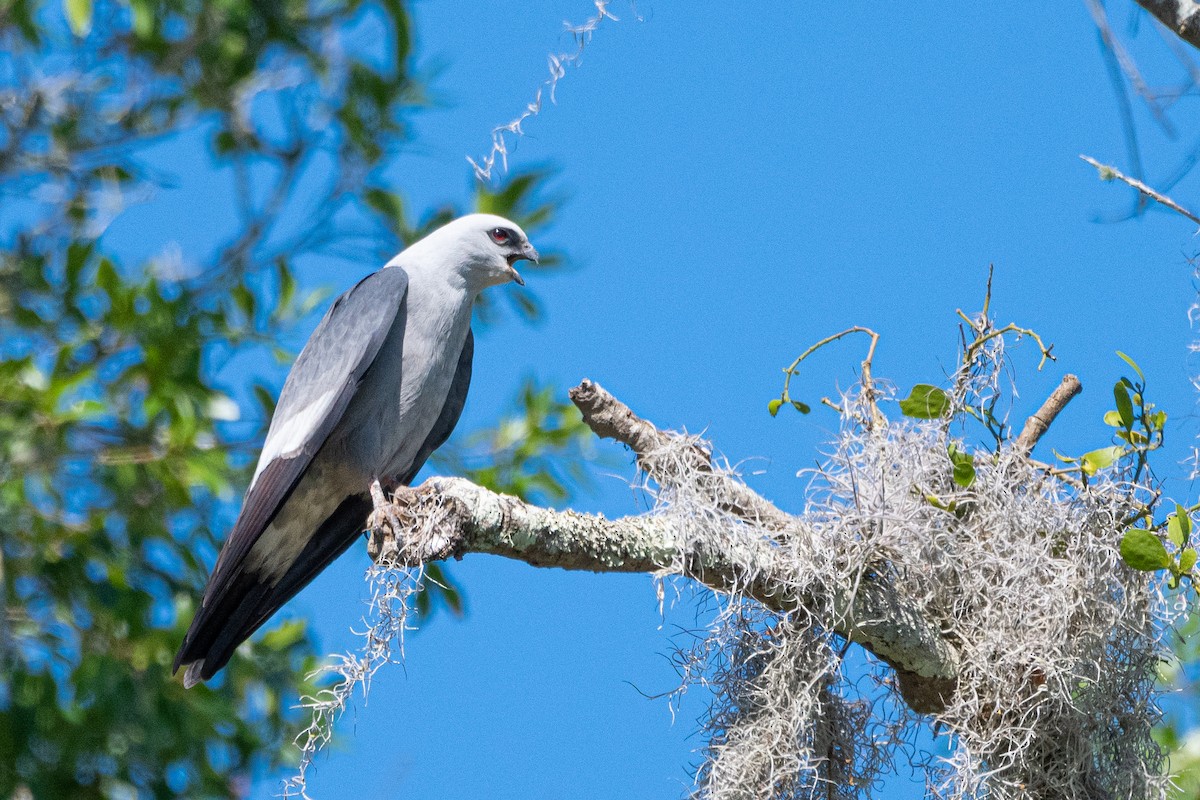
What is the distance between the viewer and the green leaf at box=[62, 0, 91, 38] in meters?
3.33

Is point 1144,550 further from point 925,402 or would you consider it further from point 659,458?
point 659,458

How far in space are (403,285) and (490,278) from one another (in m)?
0.33

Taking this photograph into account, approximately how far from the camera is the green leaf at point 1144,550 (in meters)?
2.12

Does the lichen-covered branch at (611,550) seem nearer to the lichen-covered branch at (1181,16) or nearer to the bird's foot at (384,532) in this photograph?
the bird's foot at (384,532)

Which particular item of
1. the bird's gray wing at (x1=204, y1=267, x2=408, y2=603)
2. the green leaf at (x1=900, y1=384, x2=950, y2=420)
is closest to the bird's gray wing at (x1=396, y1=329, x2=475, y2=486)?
the bird's gray wing at (x1=204, y1=267, x2=408, y2=603)

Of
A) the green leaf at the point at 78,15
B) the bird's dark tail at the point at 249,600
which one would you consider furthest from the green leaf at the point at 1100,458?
the green leaf at the point at 78,15

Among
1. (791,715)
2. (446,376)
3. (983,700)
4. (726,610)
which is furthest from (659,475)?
(446,376)

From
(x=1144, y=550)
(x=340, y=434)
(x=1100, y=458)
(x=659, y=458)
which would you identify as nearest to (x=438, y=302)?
(x=340, y=434)

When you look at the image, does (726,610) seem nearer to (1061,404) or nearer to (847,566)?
(847,566)

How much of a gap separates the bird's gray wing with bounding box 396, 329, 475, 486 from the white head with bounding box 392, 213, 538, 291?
19 cm

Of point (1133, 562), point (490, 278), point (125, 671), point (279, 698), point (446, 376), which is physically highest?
point (490, 278)

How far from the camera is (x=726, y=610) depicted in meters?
2.27

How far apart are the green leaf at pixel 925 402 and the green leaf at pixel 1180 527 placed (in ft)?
1.55

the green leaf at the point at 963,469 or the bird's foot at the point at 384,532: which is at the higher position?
the green leaf at the point at 963,469
